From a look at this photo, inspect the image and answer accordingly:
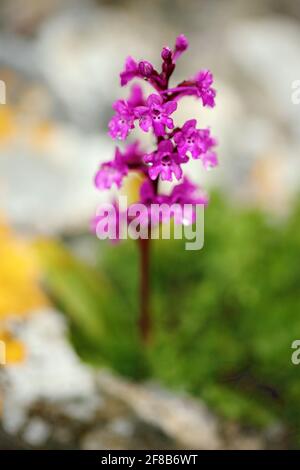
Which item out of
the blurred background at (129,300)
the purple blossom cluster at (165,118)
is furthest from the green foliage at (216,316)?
the purple blossom cluster at (165,118)

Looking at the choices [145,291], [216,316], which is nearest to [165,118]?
[145,291]

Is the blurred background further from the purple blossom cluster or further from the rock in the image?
the purple blossom cluster

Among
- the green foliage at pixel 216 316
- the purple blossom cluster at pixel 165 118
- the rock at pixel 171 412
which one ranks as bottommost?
the rock at pixel 171 412

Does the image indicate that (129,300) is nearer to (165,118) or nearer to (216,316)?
(216,316)

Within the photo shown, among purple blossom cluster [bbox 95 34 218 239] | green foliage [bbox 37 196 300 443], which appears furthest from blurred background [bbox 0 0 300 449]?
purple blossom cluster [bbox 95 34 218 239]

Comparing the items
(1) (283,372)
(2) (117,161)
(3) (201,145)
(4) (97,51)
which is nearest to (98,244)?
(1) (283,372)

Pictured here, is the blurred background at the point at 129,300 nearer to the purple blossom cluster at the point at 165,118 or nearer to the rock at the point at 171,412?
the rock at the point at 171,412
